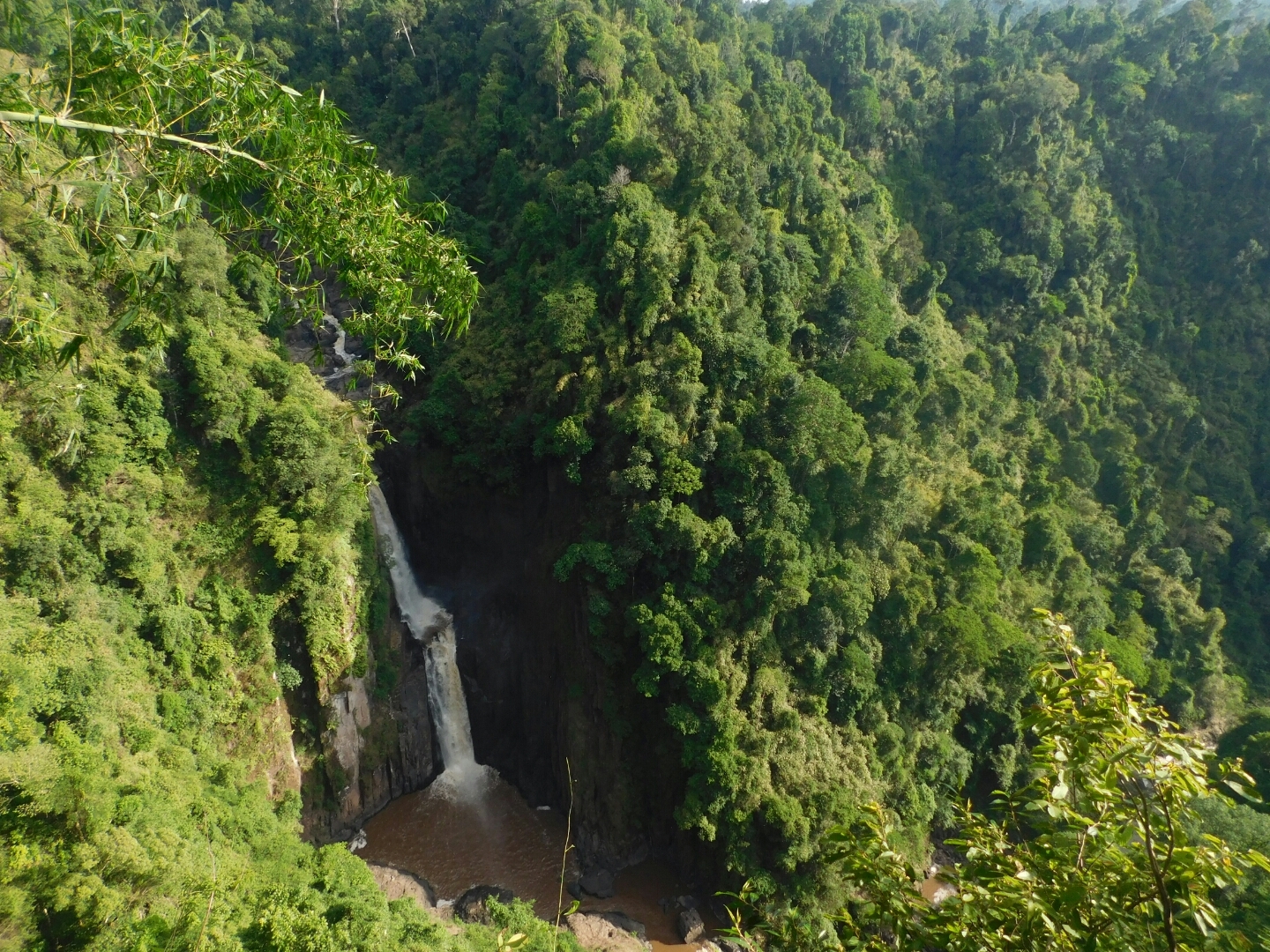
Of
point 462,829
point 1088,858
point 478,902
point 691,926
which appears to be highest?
point 1088,858

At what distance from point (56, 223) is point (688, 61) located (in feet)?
92.5

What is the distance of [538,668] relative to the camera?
65.6 feet

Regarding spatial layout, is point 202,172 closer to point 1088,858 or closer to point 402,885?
point 1088,858

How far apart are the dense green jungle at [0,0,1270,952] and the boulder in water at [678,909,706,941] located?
199cm

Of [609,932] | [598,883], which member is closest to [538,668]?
[598,883]

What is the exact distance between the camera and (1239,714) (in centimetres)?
2316

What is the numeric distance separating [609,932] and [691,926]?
1993 mm

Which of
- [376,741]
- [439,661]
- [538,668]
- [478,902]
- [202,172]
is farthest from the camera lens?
[439,661]

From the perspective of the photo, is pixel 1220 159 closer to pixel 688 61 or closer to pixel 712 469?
pixel 688 61

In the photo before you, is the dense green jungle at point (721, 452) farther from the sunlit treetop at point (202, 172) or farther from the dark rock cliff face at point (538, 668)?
the dark rock cliff face at point (538, 668)

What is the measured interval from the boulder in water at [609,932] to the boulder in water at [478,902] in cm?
173

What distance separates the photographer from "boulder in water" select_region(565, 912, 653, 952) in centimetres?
1549

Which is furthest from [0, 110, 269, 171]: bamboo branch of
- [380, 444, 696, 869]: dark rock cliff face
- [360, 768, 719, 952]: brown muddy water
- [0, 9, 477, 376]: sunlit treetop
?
[360, 768, 719, 952]: brown muddy water

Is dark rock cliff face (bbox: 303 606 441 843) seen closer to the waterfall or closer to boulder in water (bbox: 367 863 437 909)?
the waterfall
